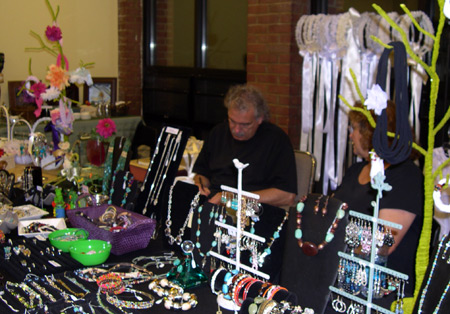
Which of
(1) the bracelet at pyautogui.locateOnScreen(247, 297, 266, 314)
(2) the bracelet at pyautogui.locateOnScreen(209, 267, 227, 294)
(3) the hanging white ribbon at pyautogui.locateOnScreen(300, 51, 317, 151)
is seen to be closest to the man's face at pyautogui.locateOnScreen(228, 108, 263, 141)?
(3) the hanging white ribbon at pyautogui.locateOnScreen(300, 51, 317, 151)

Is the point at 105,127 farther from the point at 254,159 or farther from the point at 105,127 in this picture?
the point at 254,159

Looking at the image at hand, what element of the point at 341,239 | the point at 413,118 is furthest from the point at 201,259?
the point at 413,118

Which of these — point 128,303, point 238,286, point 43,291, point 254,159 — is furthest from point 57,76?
point 238,286

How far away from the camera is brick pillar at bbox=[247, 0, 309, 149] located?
422 cm

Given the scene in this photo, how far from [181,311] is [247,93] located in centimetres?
161

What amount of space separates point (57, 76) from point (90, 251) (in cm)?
127

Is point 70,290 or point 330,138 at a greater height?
point 330,138

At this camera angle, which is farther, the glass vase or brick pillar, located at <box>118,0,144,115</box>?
brick pillar, located at <box>118,0,144,115</box>

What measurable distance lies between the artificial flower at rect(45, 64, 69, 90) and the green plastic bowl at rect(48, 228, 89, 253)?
1.05m

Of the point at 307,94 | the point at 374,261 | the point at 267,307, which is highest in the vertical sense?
the point at 307,94

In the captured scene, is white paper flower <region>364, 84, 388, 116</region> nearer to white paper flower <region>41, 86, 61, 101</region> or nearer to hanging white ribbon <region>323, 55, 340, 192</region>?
white paper flower <region>41, 86, 61, 101</region>

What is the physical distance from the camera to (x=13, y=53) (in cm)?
598

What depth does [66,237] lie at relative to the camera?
6.70ft

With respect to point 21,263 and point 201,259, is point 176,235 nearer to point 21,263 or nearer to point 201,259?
point 201,259
